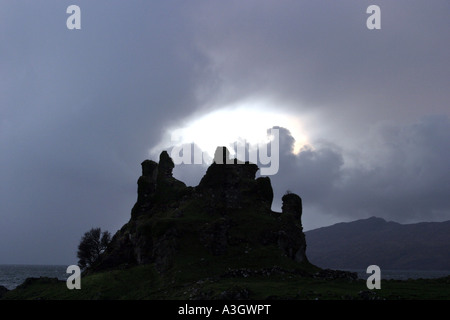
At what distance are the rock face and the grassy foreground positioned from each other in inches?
196

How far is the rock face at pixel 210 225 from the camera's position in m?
71.6

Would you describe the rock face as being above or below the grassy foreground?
above

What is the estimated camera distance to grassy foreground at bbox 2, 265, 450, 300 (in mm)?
49094

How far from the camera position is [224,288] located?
53.2 meters

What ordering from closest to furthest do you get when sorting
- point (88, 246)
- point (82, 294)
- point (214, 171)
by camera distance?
point (82, 294), point (214, 171), point (88, 246)

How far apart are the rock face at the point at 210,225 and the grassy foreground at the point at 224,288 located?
497 centimetres

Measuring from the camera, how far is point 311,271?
74.3 m

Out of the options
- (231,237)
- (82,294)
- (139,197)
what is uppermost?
(139,197)

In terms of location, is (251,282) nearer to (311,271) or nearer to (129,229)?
(311,271)

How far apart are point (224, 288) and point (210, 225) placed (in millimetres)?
22643

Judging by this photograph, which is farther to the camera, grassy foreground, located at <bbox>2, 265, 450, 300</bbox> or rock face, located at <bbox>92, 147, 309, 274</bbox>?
rock face, located at <bbox>92, 147, 309, 274</bbox>
